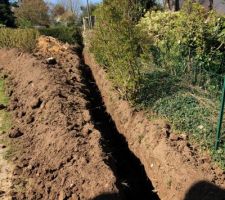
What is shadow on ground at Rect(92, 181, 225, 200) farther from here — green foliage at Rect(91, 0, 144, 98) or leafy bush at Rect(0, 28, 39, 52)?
leafy bush at Rect(0, 28, 39, 52)

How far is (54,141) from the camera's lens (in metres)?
6.74

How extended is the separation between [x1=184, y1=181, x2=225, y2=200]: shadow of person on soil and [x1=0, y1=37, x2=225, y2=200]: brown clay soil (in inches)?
0.5

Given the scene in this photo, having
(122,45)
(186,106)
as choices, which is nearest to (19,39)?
(122,45)

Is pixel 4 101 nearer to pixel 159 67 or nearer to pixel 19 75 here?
pixel 19 75

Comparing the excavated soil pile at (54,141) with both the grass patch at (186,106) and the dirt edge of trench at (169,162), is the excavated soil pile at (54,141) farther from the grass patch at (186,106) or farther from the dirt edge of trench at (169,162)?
the grass patch at (186,106)

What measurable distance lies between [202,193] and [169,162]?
37.1 inches

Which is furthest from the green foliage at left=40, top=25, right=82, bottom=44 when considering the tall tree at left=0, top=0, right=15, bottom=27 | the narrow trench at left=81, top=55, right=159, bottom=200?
the tall tree at left=0, top=0, right=15, bottom=27

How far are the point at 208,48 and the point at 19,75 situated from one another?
5.61 metres

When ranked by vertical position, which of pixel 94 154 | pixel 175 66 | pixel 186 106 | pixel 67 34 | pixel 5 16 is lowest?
pixel 67 34

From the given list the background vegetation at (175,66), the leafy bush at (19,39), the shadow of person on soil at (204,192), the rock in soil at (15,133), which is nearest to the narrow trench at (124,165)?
the background vegetation at (175,66)

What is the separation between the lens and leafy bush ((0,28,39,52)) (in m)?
15.6

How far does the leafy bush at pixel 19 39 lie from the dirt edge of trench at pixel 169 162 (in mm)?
8548

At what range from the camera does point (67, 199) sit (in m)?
5.22

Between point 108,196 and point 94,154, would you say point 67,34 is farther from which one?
point 108,196
